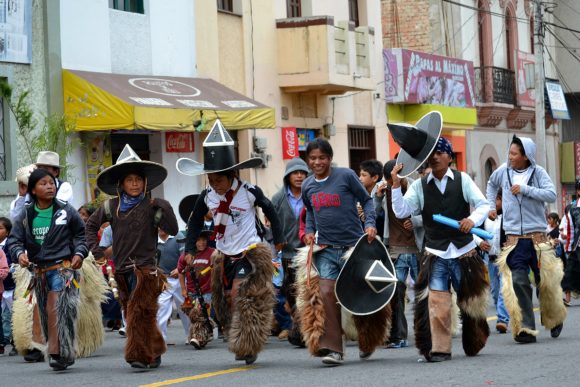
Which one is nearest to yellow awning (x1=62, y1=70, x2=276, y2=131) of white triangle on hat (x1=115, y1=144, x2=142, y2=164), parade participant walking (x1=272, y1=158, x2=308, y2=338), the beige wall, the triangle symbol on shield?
the beige wall

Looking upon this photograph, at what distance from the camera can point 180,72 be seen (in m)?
25.2

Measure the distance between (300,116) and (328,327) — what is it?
17.7 metres

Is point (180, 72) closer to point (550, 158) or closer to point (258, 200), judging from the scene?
point (258, 200)

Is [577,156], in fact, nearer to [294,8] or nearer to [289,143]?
[294,8]

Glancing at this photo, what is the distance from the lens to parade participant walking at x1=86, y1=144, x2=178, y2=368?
1208 centimetres

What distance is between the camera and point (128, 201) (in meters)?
12.5

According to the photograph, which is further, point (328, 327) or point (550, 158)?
point (550, 158)

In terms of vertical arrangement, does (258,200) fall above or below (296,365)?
above

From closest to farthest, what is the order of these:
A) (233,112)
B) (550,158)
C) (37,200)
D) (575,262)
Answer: (37,200)
(575,262)
(233,112)
(550,158)

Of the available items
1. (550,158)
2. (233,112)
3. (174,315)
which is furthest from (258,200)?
(550,158)

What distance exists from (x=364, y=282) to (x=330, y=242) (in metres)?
0.50

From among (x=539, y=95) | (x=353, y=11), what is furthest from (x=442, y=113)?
(x=353, y=11)

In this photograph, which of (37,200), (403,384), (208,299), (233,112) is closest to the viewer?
(403,384)

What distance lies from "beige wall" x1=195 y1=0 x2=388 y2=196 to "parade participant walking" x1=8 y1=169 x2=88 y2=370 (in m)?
13.3
